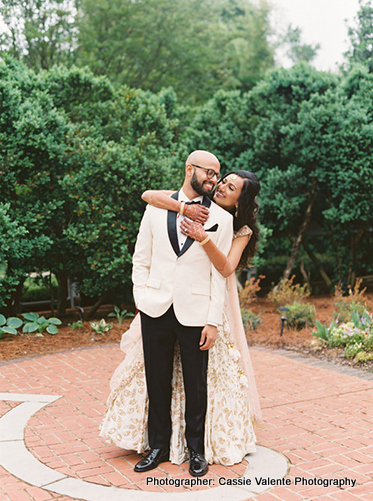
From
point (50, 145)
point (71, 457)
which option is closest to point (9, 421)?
point (71, 457)

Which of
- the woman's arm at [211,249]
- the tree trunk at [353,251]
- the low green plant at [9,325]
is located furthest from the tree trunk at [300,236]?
the woman's arm at [211,249]

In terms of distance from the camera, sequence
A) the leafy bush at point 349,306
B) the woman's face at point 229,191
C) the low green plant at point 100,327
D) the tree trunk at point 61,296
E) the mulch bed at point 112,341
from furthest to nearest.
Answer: the tree trunk at point 61,296 < the leafy bush at point 349,306 < the low green plant at point 100,327 < the mulch bed at point 112,341 < the woman's face at point 229,191

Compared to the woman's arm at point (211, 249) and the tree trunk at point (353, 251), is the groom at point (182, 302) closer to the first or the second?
the woman's arm at point (211, 249)

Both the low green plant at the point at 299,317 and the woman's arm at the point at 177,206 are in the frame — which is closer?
the woman's arm at the point at 177,206

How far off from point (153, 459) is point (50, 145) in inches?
216

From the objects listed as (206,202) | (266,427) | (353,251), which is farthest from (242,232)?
(353,251)

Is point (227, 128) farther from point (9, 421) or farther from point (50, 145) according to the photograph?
point (9, 421)

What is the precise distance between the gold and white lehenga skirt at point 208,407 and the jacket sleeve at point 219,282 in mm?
295

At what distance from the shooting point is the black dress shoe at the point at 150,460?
11.1 feet

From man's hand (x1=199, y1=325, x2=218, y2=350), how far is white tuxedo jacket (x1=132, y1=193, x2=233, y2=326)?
44 mm

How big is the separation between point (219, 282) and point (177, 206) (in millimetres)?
584

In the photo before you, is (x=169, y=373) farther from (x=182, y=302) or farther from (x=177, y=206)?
(x=177, y=206)

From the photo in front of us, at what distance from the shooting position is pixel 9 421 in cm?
433

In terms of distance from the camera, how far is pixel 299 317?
8398 millimetres
